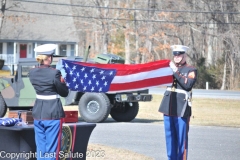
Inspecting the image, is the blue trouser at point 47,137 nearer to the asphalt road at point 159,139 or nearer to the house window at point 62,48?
the asphalt road at point 159,139

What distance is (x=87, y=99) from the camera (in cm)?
1647

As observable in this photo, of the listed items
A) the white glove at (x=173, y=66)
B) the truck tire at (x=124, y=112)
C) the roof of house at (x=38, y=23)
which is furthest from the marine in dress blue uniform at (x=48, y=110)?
the roof of house at (x=38, y=23)

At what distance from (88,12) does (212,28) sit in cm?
1401

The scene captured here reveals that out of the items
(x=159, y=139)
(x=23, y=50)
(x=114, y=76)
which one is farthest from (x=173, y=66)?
(x=23, y=50)

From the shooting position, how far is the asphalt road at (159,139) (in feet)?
36.9

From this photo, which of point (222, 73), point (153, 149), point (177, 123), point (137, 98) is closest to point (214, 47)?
point (222, 73)

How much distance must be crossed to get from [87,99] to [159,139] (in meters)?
3.71

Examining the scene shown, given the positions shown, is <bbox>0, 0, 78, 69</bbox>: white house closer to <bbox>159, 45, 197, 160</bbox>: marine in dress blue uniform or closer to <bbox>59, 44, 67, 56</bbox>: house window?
<bbox>59, 44, 67, 56</bbox>: house window

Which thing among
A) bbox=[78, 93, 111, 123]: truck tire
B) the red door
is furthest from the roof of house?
bbox=[78, 93, 111, 123]: truck tire

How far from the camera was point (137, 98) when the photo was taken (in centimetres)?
1642

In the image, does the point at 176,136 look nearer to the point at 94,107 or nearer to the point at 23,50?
the point at 94,107

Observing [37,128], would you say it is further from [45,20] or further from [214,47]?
[45,20]

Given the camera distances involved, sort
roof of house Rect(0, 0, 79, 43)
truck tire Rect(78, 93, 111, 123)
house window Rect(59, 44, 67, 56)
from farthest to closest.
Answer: house window Rect(59, 44, 67, 56), roof of house Rect(0, 0, 79, 43), truck tire Rect(78, 93, 111, 123)

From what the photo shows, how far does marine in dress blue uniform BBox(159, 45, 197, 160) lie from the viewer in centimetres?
805
